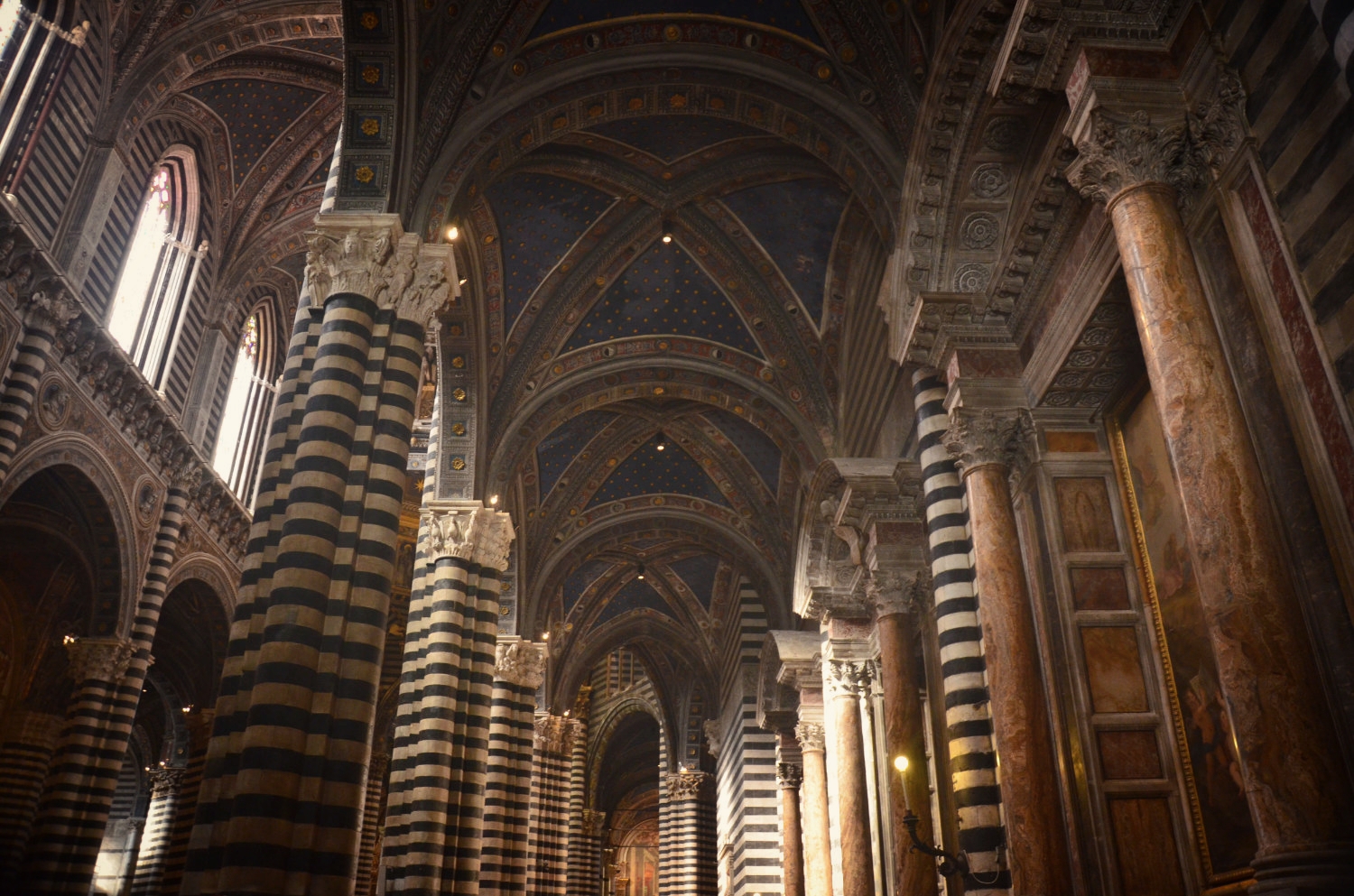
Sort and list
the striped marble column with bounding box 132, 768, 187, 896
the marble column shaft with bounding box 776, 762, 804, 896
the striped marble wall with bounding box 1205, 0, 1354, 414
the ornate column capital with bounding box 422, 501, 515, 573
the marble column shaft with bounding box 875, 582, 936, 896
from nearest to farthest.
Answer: the striped marble wall with bounding box 1205, 0, 1354, 414 < the marble column shaft with bounding box 875, 582, 936, 896 < the ornate column capital with bounding box 422, 501, 515, 573 < the marble column shaft with bounding box 776, 762, 804, 896 < the striped marble column with bounding box 132, 768, 187, 896

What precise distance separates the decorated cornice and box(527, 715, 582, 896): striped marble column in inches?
370

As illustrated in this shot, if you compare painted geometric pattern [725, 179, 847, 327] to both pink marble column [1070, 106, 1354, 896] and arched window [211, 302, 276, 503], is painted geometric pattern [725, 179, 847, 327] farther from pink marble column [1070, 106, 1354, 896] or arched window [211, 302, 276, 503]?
arched window [211, 302, 276, 503]

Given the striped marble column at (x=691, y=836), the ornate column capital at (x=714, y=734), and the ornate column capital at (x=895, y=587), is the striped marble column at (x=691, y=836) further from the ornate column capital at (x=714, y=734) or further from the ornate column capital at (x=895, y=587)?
the ornate column capital at (x=895, y=587)

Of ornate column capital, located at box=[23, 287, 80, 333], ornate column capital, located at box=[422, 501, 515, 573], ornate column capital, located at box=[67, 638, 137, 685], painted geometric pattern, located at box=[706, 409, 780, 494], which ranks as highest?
painted geometric pattern, located at box=[706, 409, 780, 494]

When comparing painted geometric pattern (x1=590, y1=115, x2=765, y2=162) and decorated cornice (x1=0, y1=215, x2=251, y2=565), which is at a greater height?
painted geometric pattern (x1=590, y1=115, x2=765, y2=162)

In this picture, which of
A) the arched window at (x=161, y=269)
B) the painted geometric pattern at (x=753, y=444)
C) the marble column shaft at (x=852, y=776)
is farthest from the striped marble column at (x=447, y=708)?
the painted geometric pattern at (x=753, y=444)

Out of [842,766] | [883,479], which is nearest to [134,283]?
[883,479]

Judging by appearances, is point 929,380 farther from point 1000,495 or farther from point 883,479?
point 883,479

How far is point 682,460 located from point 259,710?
15532mm

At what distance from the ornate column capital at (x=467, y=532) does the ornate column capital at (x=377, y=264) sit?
573 cm

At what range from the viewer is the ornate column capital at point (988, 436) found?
9.70m

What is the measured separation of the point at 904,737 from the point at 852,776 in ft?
10.7

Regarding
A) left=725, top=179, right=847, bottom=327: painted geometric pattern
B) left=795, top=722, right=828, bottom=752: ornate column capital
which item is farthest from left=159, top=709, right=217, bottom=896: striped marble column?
left=725, top=179, right=847, bottom=327: painted geometric pattern

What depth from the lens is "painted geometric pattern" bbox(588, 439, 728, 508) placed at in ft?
76.7
